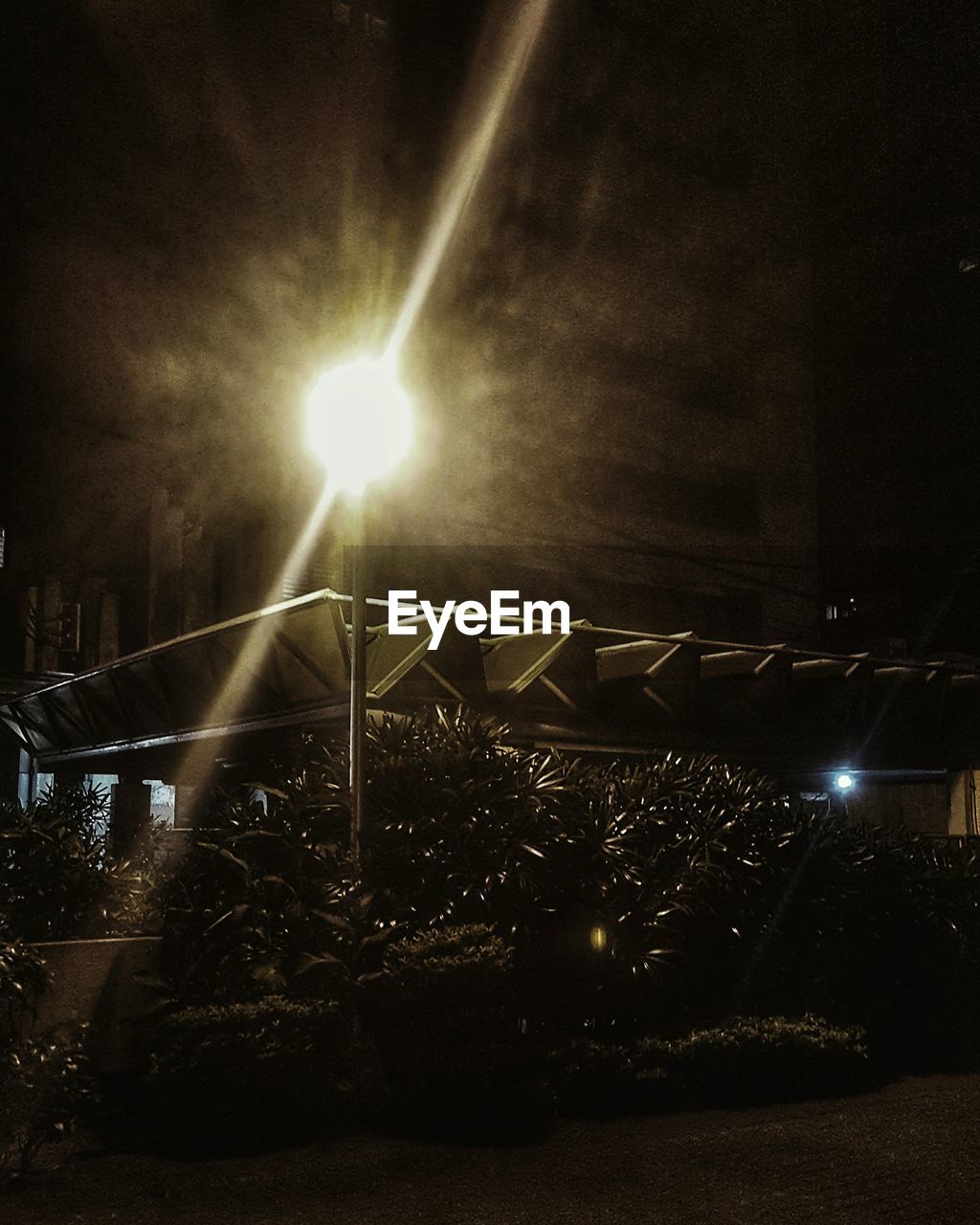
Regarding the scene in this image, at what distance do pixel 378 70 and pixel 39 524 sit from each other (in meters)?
11.5

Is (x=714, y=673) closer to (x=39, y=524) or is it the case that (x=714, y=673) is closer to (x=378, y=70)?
(x=39, y=524)

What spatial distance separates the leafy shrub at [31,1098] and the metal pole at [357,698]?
272 centimetres

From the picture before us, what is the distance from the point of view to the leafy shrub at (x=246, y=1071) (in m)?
8.49

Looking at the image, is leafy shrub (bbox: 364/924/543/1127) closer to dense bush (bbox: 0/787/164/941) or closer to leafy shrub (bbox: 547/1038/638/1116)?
leafy shrub (bbox: 547/1038/638/1116)

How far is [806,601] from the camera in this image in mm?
30594

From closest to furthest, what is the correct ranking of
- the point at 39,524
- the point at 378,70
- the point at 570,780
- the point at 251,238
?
1. the point at 570,780
2. the point at 39,524
3. the point at 251,238
4. the point at 378,70

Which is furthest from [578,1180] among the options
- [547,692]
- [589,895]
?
[547,692]

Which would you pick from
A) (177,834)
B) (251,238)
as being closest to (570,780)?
(177,834)

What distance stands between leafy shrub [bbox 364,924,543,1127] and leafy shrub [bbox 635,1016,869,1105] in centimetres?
122

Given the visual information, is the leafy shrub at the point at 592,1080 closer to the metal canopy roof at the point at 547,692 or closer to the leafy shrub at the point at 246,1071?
the leafy shrub at the point at 246,1071

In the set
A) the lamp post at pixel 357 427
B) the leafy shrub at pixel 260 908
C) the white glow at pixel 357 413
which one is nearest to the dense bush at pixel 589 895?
the leafy shrub at pixel 260 908

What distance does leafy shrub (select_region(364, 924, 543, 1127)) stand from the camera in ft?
29.6

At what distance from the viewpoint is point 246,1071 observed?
28.1ft

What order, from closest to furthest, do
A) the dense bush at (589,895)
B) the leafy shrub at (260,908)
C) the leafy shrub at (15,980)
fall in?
the leafy shrub at (15,980) → the leafy shrub at (260,908) → the dense bush at (589,895)
